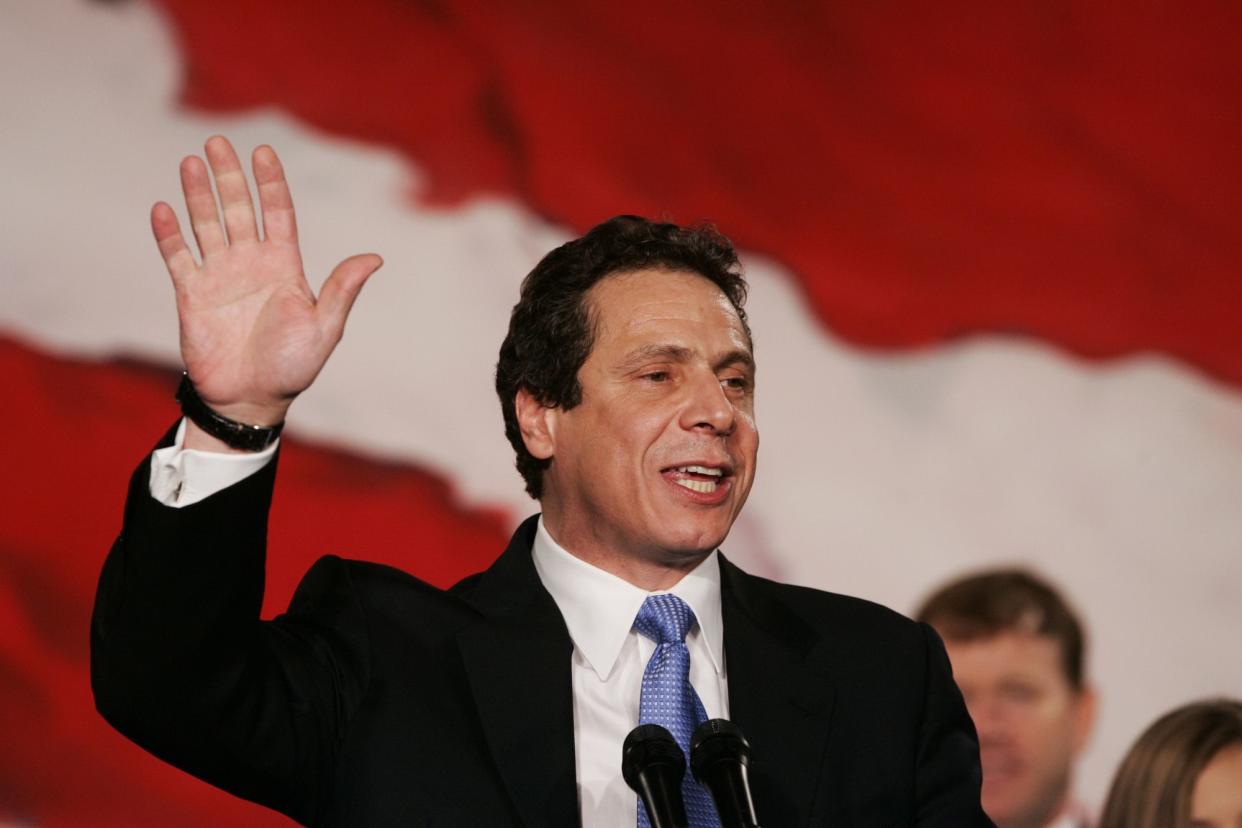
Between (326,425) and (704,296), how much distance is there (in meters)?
1.18

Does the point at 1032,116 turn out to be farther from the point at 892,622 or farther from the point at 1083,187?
the point at 892,622

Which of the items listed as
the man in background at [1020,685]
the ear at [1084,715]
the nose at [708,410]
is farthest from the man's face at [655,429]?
the ear at [1084,715]

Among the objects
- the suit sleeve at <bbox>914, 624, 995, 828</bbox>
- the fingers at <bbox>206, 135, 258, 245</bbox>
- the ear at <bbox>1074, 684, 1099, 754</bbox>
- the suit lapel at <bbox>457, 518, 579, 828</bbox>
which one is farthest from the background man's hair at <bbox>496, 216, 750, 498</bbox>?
the ear at <bbox>1074, 684, 1099, 754</bbox>

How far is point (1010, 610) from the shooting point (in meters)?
3.40

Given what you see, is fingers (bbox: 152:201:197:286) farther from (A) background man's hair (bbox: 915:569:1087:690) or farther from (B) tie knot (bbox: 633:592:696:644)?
(A) background man's hair (bbox: 915:569:1087:690)

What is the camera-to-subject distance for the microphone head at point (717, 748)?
1408 millimetres

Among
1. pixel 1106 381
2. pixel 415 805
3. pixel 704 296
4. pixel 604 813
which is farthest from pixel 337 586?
pixel 1106 381

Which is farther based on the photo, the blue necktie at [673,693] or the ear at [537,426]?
the ear at [537,426]

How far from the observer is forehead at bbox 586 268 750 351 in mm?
2090

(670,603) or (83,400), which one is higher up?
(83,400)

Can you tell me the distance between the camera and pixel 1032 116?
3666mm

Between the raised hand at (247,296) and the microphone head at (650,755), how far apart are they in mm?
479

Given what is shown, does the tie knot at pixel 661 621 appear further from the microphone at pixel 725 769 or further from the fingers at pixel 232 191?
the fingers at pixel 232 191

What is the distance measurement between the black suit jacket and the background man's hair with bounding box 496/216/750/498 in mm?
221
